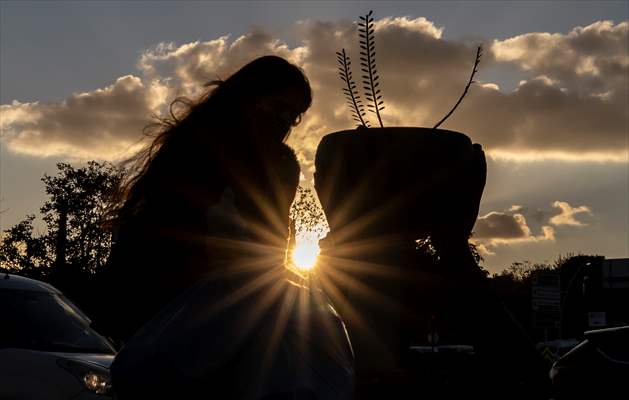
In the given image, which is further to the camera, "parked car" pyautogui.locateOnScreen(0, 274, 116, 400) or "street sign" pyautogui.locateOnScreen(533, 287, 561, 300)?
"street sign" pyautogui.locateOnScreen(533, 287, 561, 300)

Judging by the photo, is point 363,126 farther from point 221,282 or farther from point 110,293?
point 110,293

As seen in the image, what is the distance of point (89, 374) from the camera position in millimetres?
6484

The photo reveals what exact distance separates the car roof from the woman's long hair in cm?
474

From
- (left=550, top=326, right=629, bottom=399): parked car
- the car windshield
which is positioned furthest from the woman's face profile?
the car windshield

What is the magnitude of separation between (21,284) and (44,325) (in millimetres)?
440

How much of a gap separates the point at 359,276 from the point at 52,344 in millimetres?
4861

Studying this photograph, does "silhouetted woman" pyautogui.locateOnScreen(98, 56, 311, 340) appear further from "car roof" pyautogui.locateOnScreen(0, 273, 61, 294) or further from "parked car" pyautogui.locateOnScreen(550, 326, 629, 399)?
"car roof" pyautogui.locateOnScreen(0, 273, 61, 294)

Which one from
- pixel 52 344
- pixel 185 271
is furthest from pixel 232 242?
pixel 52 344

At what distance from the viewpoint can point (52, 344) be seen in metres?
6.73

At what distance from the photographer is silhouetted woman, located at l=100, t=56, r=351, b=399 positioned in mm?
2043

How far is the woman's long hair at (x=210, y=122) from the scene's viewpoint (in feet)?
7.83

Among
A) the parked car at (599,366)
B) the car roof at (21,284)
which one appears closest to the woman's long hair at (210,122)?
the parked car at (599,366)

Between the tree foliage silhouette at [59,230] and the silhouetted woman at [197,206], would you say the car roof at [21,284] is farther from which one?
the tree foliage silhouette at [59,230]

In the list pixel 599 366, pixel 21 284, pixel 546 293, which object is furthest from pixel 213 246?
pixel 546 293
